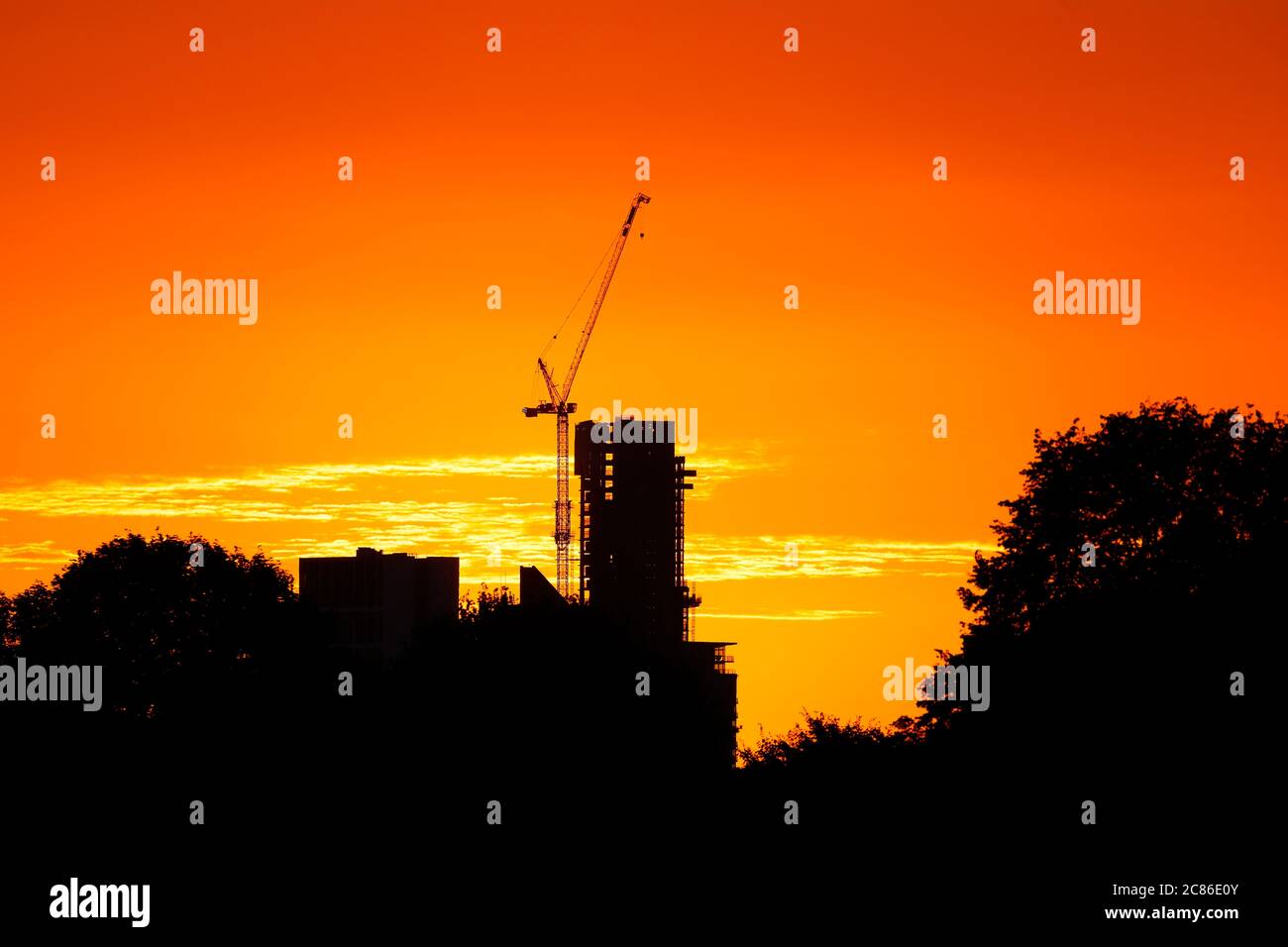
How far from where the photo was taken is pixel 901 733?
3752 inches

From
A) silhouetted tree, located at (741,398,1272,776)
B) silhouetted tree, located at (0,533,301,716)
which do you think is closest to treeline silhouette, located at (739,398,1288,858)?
silhouetted tree, located at (741,398,1272,776)

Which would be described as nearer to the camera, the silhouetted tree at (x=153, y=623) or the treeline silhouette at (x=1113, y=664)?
the treeline silhouette at (x=1113, y=664)

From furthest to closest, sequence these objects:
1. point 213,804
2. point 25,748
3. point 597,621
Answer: point 597,621
point 25,748
point 213,804

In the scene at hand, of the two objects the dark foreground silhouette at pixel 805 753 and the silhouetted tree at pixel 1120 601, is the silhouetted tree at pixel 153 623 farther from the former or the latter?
the silhouetted tree at pixel 1120 601

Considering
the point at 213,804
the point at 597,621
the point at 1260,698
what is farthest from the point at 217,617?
the point at 1260,698

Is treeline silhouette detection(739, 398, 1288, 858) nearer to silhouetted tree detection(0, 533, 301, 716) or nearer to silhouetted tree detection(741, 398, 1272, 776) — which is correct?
silhouetted tree detection(741, 398, 1272, 776)

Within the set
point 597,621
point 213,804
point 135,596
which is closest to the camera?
point 213,804

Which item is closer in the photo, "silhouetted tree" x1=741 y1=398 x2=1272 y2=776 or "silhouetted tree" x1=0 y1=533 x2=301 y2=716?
"silhouetted tree" x1=741 y1=398 x2=1272 y2=776

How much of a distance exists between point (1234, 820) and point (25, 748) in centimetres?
5973

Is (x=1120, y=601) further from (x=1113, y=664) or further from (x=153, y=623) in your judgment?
(x=153, y=623)

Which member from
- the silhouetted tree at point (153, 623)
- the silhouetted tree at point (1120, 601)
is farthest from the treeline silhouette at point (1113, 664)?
the silhouetted tree at point (153, 623)
